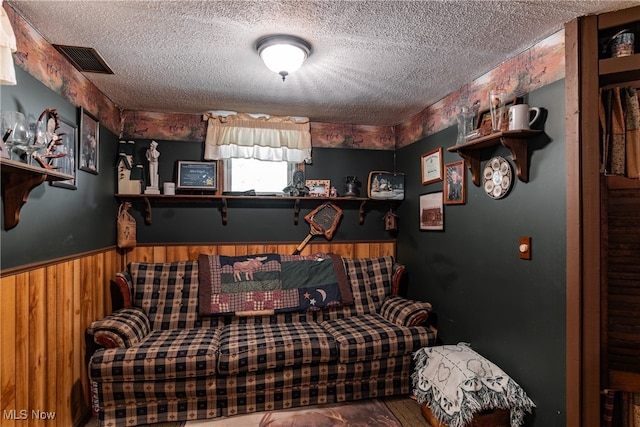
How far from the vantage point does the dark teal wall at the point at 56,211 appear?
1748 millimetres

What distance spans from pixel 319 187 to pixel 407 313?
5.02 ft

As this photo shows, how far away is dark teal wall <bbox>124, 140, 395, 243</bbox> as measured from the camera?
3.39m

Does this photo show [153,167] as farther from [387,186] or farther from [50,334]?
[387,186]

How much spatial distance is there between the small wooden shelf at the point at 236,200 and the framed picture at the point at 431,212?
0.52 metres

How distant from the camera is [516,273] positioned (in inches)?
86.5

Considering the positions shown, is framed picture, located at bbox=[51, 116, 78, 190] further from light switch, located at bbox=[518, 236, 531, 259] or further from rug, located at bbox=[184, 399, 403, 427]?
light switch, located at bbox=[518, 236, 531, 259]

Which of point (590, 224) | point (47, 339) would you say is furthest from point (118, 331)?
point (590, 224)

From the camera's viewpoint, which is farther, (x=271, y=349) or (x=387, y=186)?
(x=387, y=186)

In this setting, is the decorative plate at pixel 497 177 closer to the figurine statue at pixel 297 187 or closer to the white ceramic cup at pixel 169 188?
the figurine statue at pixel 297 187

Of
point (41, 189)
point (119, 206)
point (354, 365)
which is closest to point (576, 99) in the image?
point (354, 365)

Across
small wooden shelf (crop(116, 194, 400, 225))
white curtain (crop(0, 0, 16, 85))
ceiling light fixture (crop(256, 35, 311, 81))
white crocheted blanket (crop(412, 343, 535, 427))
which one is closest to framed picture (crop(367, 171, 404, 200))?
small wooden shelf (crop(116, 194, 400, 225))

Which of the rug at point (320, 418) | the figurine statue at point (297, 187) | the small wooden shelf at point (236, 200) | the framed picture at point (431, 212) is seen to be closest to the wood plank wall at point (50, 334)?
the small wooden shelf at point (236, 200)

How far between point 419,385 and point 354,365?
1.55 feet

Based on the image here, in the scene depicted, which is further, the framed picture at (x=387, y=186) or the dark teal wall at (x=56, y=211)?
the framed picture at (x=387, y=186)
